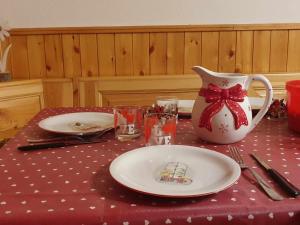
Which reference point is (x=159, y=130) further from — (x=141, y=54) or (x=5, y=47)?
(x=5, y=47)

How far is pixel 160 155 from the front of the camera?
87cm

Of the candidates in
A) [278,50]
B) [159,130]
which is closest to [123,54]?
[278,50]

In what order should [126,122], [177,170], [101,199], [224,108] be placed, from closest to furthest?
[101,199]
[177,170]
[224,108]
[126,122]

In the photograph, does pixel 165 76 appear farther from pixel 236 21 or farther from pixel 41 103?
pixel 41 103

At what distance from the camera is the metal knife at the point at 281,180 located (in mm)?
674

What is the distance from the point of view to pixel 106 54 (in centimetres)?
223

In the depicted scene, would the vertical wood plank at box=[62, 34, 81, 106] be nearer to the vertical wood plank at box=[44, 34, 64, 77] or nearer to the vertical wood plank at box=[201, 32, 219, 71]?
the vertical wood plank at box=[44, 34, 64, 77]

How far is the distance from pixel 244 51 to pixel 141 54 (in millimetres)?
595

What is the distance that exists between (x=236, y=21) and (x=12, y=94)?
1298mm

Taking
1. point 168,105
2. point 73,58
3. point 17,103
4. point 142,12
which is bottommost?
point 17,103

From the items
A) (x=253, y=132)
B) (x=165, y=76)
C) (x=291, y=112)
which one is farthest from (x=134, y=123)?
(x=165, y=76)

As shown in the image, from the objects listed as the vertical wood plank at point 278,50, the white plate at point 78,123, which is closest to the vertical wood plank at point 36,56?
the white plate at point 78,123

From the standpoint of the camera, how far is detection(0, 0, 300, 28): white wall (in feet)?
7.00

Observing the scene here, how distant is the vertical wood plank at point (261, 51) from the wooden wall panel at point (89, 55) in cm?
91
